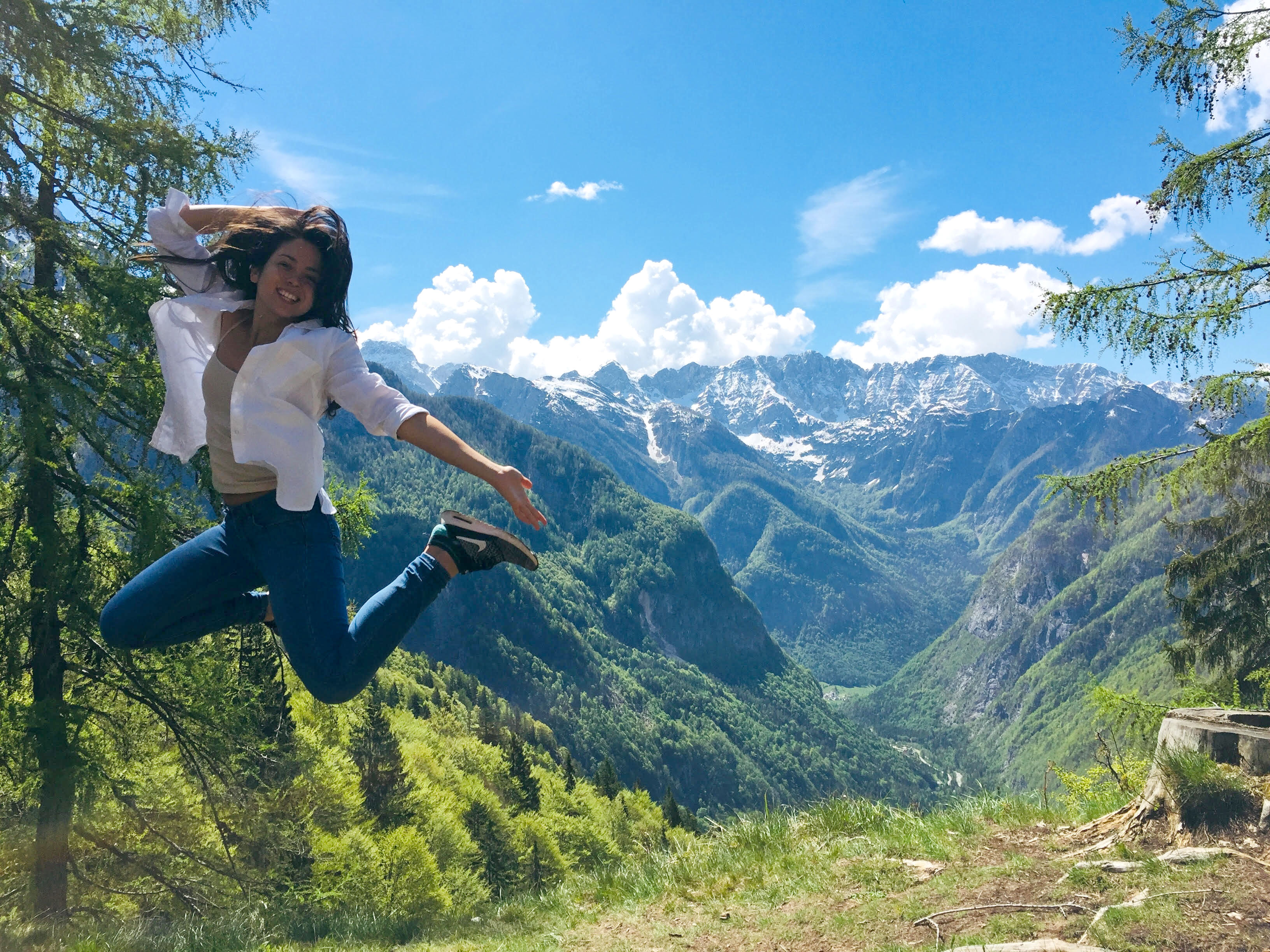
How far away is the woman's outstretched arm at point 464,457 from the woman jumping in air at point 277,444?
0.01 m

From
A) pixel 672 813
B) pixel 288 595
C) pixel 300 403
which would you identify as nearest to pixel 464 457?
pixel 300 403

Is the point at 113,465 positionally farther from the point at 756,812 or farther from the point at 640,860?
the point at 756,812

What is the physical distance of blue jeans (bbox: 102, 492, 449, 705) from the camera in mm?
3932

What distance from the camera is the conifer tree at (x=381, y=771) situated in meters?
33.5

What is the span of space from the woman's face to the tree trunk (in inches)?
165

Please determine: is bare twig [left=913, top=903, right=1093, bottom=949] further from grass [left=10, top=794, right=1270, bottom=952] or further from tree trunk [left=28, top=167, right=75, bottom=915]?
tree trunk [left=28, top=167, right=75, bottom=915]

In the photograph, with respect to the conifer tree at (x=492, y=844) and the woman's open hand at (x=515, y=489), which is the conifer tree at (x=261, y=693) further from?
the conifer tree at (x=492, y=844)

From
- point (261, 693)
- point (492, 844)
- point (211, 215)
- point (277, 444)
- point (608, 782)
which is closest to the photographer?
point (277, 444)

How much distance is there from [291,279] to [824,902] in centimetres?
511

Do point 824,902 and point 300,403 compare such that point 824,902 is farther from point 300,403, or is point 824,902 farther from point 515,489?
point 300,403

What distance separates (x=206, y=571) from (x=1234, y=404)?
11.0m

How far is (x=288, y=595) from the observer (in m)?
3.95

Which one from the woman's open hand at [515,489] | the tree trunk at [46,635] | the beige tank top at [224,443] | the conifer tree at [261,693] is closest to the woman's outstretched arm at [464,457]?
the woman's open hand at [515,489]

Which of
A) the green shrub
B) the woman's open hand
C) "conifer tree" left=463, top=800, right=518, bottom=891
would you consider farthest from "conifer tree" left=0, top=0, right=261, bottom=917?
"conifer tree" left=463, top=800, right=518, bottom=891
